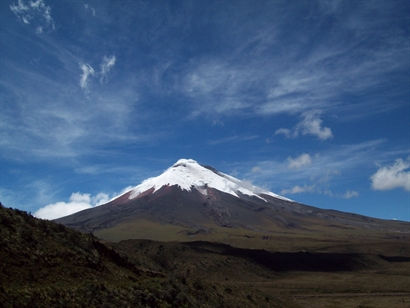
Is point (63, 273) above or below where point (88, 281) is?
above

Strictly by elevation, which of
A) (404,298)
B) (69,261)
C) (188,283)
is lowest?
(404,298)

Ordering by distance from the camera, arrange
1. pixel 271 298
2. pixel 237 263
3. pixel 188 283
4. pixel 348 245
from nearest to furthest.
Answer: pixel 188 283
pixel 271 298
pixel 237 263
pixel 348 245

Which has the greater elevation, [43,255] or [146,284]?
[43,255]

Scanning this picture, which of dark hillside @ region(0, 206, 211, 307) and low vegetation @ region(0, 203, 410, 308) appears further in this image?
low vegetation @ region(0, 203, 410, 308)

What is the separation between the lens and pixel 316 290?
59812 mm

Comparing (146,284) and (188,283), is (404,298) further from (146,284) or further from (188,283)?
(146,284)

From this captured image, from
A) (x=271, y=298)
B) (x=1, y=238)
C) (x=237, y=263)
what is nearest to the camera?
(x=1, y=238)

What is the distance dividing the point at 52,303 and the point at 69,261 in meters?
6.03

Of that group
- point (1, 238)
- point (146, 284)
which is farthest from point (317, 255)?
point (1, 238)

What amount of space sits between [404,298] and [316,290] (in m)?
14.4

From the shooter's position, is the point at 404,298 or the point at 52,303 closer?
the point at 52,303

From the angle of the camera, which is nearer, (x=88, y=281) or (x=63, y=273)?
(x=88, y=281)

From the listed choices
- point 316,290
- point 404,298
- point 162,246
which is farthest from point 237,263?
point 404,298

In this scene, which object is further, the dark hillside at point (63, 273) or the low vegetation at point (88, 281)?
the low vegetation at point (88, 281)
